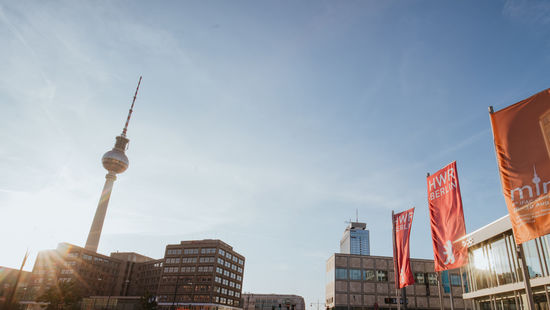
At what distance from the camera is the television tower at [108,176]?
147m

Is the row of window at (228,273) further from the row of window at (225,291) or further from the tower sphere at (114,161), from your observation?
the tower sphere at (114,161)

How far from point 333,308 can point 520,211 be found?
65.7 metres

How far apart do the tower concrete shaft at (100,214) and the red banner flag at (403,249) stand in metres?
150

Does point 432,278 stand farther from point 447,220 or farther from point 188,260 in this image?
point 188,260

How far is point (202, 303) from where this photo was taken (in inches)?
4429

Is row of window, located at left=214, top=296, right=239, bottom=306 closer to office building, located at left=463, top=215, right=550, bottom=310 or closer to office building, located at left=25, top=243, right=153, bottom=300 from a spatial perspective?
office building, located at left=25, top=243, right=153, bottom=300

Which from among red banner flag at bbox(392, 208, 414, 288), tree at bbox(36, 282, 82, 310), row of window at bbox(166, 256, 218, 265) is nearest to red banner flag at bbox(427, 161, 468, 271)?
red banner flag at bbox(392, 208, 414, 288)

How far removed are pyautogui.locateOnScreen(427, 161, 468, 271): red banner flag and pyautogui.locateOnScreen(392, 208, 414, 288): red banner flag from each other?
4.74 meters

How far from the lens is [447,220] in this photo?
17.6m

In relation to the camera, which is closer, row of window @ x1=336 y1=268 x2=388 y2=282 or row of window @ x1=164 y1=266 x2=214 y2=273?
row of window @ x1=336 y1=268 x2=388 y2=282

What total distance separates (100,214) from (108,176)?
725 inches

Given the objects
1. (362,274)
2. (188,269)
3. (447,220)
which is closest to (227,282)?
(188,269)

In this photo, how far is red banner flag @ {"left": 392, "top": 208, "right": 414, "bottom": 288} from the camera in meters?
22.9

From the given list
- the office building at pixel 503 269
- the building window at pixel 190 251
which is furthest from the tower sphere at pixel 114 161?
the office building at pixel 503 269
